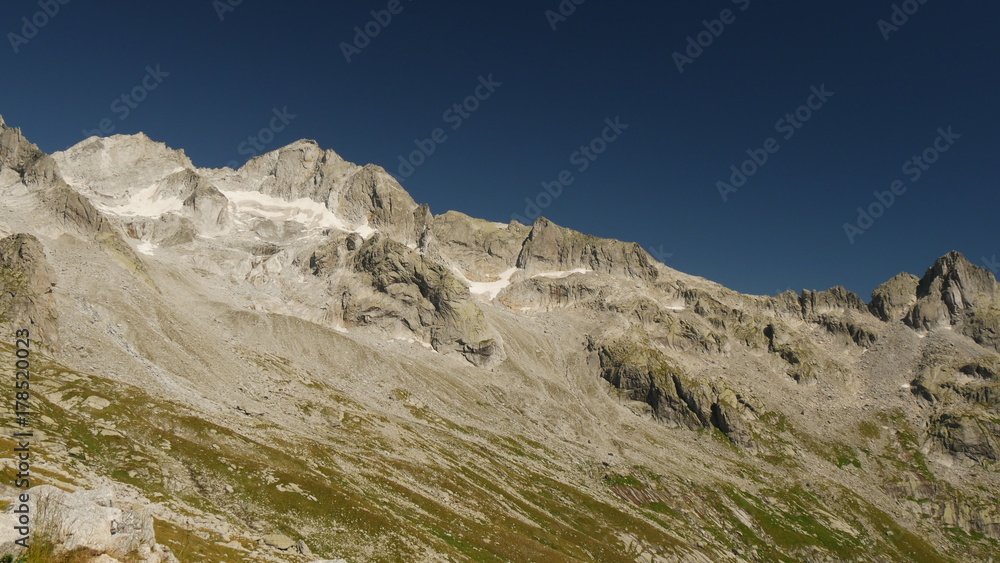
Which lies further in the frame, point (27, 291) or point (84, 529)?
point (27, 291)

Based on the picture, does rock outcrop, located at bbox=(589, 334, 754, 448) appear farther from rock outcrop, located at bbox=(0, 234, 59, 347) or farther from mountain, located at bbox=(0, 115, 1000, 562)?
rock outcrop, located at bbox=(0, 234, 59, 347)

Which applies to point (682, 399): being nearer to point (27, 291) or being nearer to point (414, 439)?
point (414, 439)

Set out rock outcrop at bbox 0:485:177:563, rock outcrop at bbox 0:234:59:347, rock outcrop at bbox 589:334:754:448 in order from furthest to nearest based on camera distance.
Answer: rock outcrop at bbox 589:334:754:448 → rock outcrop at bbox 0:234:59:347 → rock outcrop at bbox 0:485:177:563

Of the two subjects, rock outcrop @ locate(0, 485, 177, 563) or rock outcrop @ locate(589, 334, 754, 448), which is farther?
rock outcrop @ locate(589, 334, 754, 448)

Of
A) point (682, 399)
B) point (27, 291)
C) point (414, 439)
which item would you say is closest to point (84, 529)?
point (414, 439)

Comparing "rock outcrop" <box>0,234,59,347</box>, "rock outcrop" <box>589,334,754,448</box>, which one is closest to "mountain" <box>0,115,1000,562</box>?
"rock outcrop" <box>0,234,59,347</box>

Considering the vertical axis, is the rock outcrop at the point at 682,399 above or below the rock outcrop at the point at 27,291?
above

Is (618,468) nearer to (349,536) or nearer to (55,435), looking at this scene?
(349,536)

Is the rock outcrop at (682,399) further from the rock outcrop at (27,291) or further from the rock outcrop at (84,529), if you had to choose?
the rock outcrop at (84,529)

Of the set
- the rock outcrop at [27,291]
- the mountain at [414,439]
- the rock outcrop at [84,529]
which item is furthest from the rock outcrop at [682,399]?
the rock outcrop at [84,529]

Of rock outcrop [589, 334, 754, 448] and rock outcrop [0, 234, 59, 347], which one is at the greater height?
rock outcrop [589, 334, 754, 448]

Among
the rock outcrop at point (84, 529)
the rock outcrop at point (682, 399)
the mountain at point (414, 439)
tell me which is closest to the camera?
the rock outcrop at point (84, 529)

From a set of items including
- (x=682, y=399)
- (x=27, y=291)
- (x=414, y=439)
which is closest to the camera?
(x=27, y=291)

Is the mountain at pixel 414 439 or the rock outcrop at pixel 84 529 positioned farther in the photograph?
the mountain at pixel 414 439
